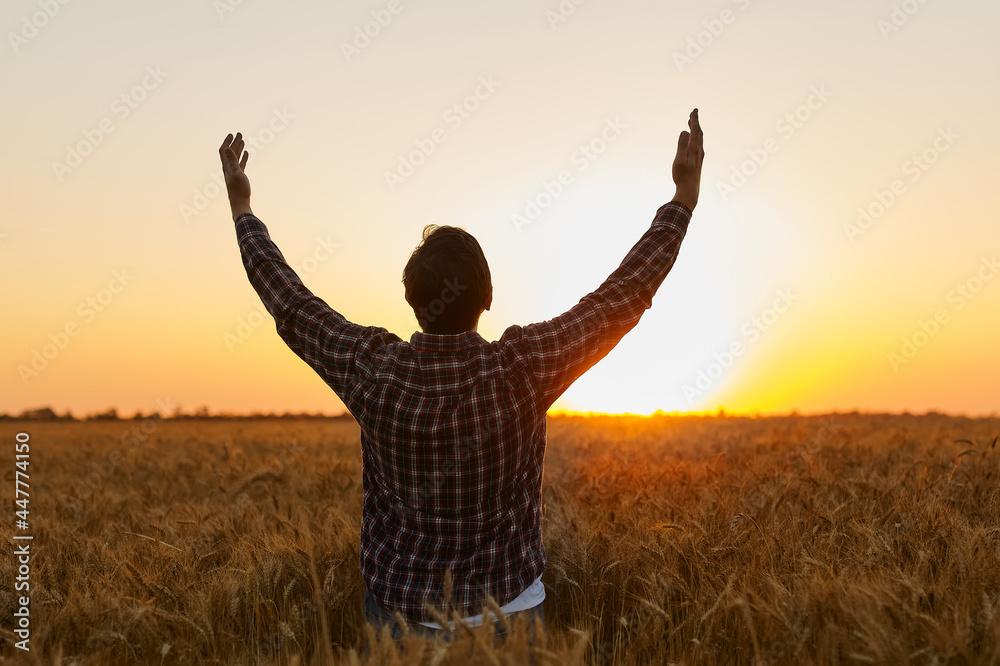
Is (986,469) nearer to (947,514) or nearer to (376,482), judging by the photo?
(947,514)

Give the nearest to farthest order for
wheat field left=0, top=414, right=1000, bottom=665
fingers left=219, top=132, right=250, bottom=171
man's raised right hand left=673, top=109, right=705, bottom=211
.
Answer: wheat field left=0, top=414, right=1000, bottom=665, man's raised right hand left=673, top=109, right=705, bottom=211, fingers left=219, top=132, right=250, bottom=171

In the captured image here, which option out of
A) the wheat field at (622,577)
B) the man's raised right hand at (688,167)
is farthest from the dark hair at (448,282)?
the wheat field at (622,577)

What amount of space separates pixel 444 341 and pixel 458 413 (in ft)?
0.79

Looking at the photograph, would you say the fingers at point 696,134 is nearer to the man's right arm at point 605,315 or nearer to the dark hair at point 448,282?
the man's right arm at point 605,315

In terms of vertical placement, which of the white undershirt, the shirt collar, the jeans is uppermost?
the shirt collar

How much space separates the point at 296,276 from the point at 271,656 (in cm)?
144

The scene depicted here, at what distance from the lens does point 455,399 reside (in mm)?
2203

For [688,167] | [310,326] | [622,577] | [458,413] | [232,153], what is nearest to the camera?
[458,413]

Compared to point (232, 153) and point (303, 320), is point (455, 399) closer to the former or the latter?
point (303, 320)

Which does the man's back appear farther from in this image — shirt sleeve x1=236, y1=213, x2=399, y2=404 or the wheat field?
the wheat field

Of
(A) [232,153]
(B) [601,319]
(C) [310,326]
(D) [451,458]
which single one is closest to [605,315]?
(B) [601,319]

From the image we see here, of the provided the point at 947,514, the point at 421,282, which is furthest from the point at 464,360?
the point at 947,514

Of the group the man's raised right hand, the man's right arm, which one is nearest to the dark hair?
the man's right arm

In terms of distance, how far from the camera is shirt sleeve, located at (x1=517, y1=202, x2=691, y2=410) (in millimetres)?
2203
